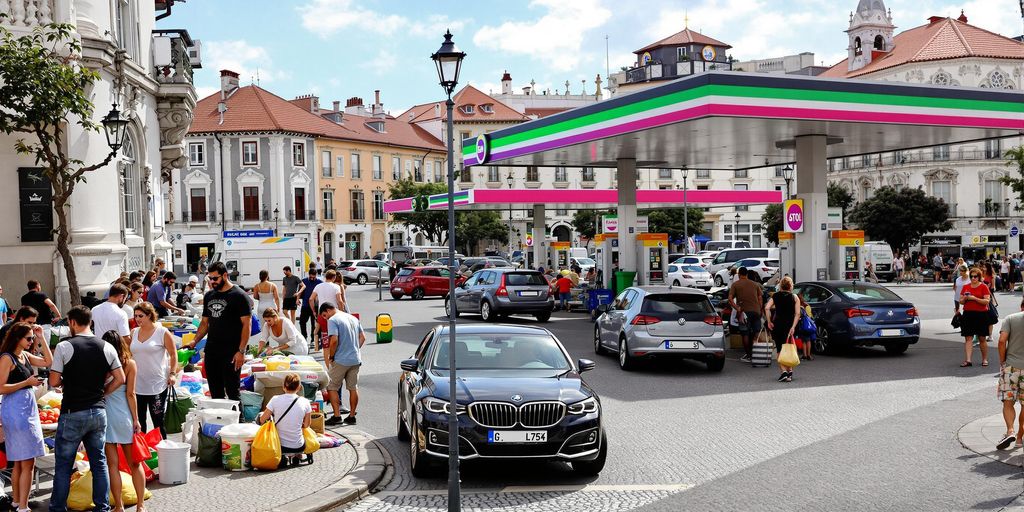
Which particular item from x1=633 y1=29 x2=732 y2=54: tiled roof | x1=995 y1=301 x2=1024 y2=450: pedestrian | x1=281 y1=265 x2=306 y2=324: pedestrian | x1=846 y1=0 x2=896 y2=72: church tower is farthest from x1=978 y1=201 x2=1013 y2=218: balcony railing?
x1=995 y1=301 x2=1024 y2=450: pedestrian

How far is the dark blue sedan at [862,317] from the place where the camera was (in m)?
17.8

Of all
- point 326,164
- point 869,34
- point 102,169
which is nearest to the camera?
point 102,169

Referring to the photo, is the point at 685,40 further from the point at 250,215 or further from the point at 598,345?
the point at 598,345

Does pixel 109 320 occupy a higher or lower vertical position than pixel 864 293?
higher

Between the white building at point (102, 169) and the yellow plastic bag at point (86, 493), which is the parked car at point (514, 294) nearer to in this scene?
the white building at point (102, 169)

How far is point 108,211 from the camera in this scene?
20.5 m

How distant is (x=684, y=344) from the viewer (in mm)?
16219

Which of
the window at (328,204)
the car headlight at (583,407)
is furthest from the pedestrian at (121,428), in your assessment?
the window at (328,204)

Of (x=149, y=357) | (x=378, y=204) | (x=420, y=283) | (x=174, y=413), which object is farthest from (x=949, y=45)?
(x=149, y=357)

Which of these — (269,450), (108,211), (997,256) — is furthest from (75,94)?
(997,256)

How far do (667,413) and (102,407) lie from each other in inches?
289

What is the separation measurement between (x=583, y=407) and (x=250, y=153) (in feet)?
214

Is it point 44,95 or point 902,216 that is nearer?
point 44,95

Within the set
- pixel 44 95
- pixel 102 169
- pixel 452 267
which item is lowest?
pixel 452 267
